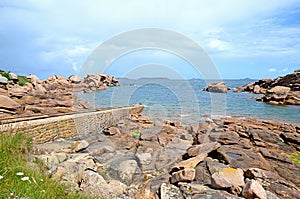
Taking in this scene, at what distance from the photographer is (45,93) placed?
30203 millimetres

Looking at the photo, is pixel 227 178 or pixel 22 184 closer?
pixel 22 184

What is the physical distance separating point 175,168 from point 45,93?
26.2m

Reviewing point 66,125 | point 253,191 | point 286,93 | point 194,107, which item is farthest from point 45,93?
point 286,93

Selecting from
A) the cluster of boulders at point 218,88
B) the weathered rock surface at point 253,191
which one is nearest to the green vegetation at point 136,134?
the weathered rock surface at point 253,191

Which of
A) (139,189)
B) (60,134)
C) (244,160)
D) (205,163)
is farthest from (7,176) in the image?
(60,134)

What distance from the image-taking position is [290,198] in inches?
235

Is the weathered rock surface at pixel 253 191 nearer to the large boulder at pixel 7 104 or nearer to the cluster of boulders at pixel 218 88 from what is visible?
the large boulder at pixel 7 104

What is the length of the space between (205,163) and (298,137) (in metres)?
7.42

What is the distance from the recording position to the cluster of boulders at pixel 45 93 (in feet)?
47.0

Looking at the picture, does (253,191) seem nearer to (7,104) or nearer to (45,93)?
(7,104)

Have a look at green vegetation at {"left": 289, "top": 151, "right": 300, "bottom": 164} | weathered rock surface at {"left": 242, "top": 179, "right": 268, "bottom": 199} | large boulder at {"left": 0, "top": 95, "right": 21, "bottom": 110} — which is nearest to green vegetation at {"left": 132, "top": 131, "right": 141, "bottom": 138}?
green vegetation at {"left": 289, "top": 151, "right": 300, "bottom": 164}

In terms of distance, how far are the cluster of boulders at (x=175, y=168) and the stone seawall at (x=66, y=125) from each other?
1.00m

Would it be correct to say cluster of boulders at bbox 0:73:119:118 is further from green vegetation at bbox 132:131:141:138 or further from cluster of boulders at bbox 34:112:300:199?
cluster of boulders at bbox 34:112:300:199

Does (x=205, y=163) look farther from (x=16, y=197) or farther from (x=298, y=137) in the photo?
(x=298, y=137)
